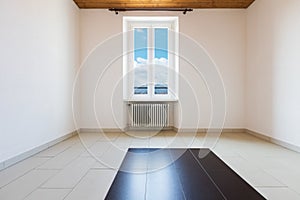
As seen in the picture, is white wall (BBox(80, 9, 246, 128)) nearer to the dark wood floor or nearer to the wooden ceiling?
the wooden ceiling

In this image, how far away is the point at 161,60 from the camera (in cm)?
658

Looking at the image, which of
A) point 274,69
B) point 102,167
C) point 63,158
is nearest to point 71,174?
point 102,167

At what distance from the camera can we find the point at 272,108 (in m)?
4.82

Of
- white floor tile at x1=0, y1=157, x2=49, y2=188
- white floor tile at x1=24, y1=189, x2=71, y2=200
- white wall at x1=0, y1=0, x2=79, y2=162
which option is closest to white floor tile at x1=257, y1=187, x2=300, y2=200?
white floor tile at x1=24, y1=189, x2=71, y2=200

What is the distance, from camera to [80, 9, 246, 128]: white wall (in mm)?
6125

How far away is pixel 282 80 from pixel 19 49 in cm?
396

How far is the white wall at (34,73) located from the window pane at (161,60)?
201 cm

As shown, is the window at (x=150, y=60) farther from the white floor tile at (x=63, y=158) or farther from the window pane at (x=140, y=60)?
the white floor tile at (x=63, y=158)

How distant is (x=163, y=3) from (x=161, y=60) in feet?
4.39

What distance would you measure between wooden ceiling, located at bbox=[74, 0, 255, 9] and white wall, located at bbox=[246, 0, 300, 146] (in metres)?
0.38

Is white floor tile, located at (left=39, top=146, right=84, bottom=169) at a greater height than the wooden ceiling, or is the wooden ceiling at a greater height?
the wooden ceiling

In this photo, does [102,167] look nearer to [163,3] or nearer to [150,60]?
[150,60]

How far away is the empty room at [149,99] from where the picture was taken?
2.65 meters

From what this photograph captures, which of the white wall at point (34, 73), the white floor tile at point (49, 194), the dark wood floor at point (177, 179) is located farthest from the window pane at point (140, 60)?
the white floor tile at point (49, 194)
